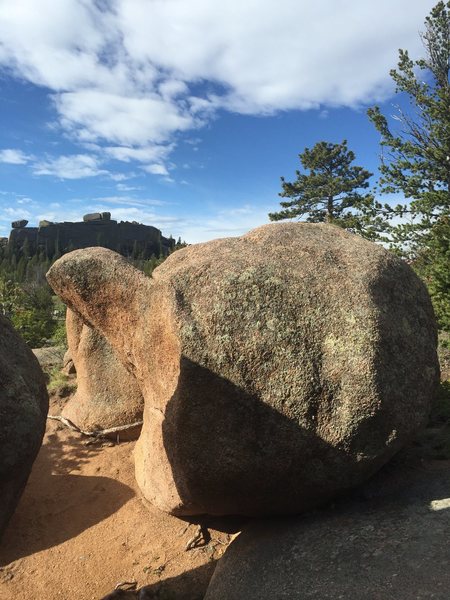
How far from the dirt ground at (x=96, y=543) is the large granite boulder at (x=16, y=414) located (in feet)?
2.38

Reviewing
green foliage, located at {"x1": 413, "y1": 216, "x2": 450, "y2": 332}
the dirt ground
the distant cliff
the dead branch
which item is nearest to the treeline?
the dead branch

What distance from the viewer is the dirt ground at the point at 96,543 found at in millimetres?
5141

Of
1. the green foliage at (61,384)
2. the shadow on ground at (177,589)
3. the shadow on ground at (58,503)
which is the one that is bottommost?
the shadow on ground at (58,503)

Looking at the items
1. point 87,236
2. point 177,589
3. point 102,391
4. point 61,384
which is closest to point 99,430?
point 102,391

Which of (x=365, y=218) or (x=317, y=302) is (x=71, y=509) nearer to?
(x=317, y=302)

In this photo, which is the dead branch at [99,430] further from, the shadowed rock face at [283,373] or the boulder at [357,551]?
the boulder at [357,551]

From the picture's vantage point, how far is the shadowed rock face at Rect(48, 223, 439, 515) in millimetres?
4617

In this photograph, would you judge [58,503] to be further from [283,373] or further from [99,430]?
[283,373]

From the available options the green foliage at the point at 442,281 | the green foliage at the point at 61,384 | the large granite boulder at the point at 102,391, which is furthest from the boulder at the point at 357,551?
the green foliage at the point at 442,281

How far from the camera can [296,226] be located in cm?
634

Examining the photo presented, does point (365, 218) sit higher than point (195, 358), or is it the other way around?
point (365, 218)

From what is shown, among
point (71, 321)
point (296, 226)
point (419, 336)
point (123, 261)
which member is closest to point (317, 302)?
point (419, 336)

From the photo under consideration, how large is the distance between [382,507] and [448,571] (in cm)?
133

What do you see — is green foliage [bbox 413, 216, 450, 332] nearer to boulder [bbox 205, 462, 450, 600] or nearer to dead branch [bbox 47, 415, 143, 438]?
boulder [bbox 205, 462, 450, 600]
